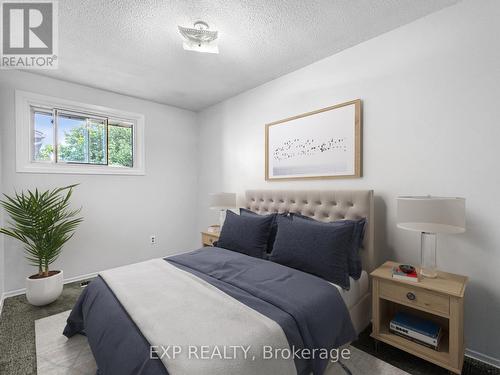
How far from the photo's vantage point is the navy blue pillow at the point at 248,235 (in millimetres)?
2322

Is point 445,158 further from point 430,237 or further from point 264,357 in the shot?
point 264,357

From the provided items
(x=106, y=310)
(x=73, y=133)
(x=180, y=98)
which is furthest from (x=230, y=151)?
(x=106, y=310)

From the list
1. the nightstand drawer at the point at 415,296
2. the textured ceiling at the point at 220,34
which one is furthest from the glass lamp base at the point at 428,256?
the textured ceiling at the point at 220,34

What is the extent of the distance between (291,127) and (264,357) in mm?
2319

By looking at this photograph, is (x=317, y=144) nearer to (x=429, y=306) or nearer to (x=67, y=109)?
(x=429, y=306)

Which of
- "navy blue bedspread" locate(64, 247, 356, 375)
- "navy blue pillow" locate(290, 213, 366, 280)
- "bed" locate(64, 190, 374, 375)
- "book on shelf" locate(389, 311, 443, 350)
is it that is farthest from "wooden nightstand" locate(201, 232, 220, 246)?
"book on shelf" locate(389, 311, 443, 350)

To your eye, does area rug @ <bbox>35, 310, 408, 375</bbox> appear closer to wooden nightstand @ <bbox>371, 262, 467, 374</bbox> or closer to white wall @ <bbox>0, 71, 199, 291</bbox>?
wooden nightstand @ <bbox>371, 262, 467, 374</bbox>

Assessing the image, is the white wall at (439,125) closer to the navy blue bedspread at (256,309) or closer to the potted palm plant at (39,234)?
the navy blue bedspread at (256,309)

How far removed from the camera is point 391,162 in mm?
2098

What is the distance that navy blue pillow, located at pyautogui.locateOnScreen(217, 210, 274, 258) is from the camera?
2.32 meters

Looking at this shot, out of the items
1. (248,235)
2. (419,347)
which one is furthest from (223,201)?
(419,347)

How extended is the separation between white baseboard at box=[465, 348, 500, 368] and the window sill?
160 inches

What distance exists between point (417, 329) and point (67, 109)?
4.34 meters

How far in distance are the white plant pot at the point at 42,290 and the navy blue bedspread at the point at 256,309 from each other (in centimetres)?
76
